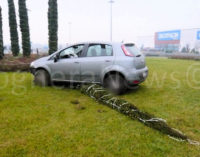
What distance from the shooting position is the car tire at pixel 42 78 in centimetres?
567

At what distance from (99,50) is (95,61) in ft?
1.23

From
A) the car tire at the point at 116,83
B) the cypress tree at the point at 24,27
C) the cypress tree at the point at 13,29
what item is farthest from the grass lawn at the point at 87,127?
the cypress tree at the point at 13,29

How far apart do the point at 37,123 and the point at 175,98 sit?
3719mm

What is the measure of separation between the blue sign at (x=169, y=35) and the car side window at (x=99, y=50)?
92.1ft

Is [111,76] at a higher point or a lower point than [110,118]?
higher

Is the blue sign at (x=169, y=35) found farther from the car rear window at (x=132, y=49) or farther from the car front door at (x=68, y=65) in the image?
the car front door at (x=68, y=65)

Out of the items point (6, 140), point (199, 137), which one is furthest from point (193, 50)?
point (6, 140)

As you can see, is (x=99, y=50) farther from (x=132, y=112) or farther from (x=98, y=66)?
(x=132, y=112)

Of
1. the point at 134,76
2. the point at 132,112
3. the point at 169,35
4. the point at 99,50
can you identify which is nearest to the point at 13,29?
the point at 99,50

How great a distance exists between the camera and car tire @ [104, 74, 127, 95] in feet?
15.4

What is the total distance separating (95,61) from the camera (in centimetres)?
484

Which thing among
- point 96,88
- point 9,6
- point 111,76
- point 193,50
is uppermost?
point 9,6

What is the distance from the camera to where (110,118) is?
3.34 meters

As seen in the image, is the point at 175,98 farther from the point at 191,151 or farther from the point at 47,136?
the point at 47,136
